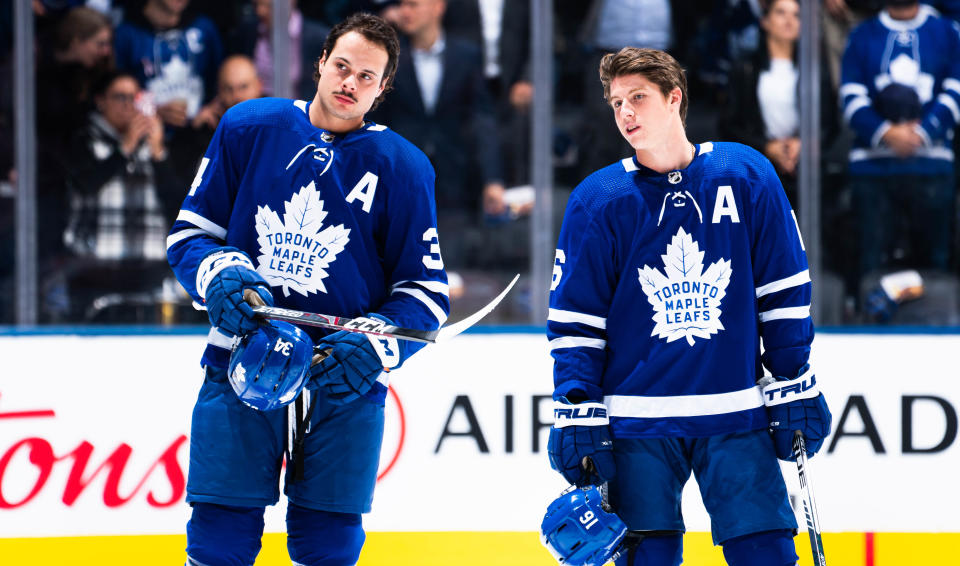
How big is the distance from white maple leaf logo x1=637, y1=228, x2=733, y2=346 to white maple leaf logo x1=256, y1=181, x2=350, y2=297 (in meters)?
0.57

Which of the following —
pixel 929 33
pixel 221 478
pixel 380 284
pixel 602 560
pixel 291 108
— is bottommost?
pixel 602 560

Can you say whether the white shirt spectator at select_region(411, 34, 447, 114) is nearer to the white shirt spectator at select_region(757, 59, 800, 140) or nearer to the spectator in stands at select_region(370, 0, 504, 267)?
the spectator in stands at select_region(370, 0, 504, 267)

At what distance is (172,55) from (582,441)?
10.8 ft

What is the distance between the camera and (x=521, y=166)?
15.6 feet

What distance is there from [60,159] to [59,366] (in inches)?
74.2

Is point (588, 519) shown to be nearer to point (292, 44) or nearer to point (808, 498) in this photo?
point (808, 498)

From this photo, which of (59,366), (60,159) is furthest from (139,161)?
(59,366)

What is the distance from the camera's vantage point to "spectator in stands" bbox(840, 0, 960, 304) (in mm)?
4684

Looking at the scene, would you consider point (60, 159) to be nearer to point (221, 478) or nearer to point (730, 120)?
point (730, 120)

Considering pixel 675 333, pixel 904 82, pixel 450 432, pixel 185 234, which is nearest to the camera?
pixel 675 333

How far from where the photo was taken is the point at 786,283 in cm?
214

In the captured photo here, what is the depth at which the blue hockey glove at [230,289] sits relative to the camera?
81.2 inches

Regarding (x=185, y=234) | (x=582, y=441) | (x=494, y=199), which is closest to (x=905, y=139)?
(x=494, y=199)

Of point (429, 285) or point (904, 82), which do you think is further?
point (904, 82)
